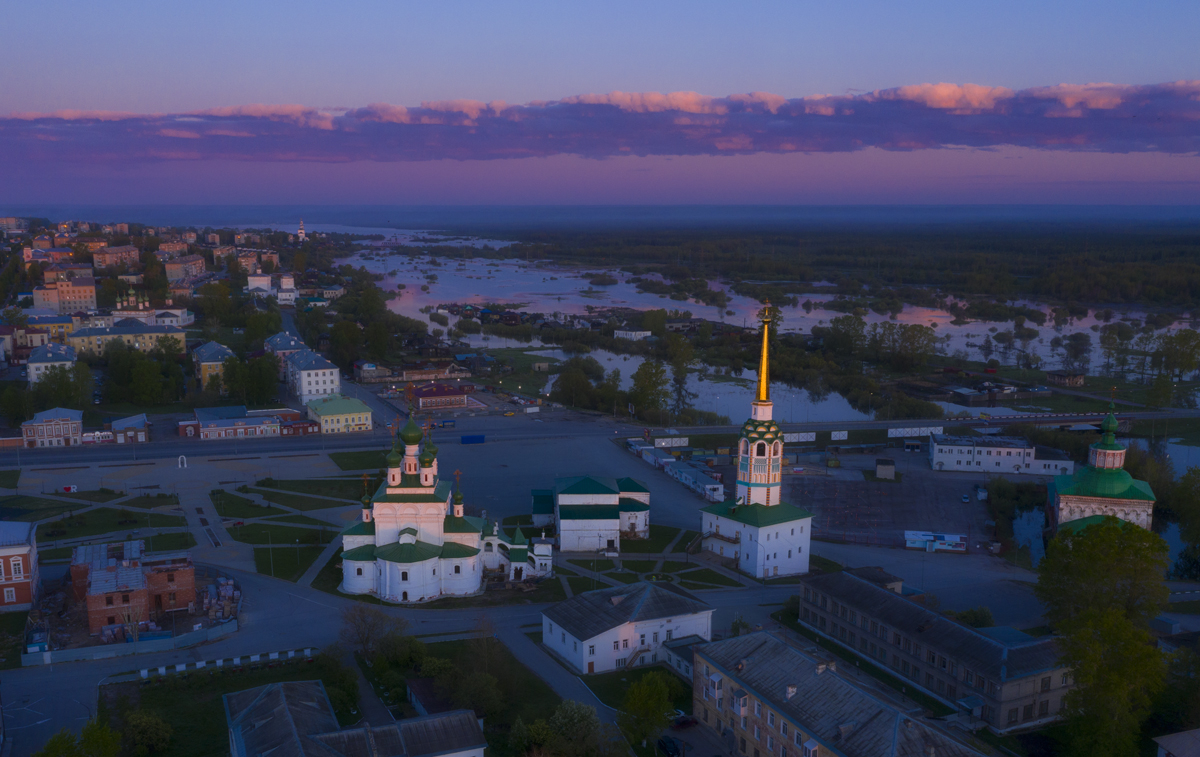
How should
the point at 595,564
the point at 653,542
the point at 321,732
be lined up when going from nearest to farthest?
1. the point at 321,732
2. the point at 595,564
3. the point at 653,542

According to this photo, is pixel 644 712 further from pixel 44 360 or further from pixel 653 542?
pixel 44 360

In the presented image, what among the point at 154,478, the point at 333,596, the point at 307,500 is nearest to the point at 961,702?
the point at 333,596

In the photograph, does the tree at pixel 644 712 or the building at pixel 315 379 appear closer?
the tree at pixel 644 712

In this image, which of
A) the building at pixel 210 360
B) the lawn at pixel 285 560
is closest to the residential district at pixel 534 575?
the lawn at pixel 285 560

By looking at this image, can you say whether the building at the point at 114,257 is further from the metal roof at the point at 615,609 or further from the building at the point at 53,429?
the metal roof at the point at 615,609

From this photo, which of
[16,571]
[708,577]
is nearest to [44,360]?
[16,571]

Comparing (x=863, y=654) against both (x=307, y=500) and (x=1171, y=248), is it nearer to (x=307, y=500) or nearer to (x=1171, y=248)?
(x=307, y=500)
